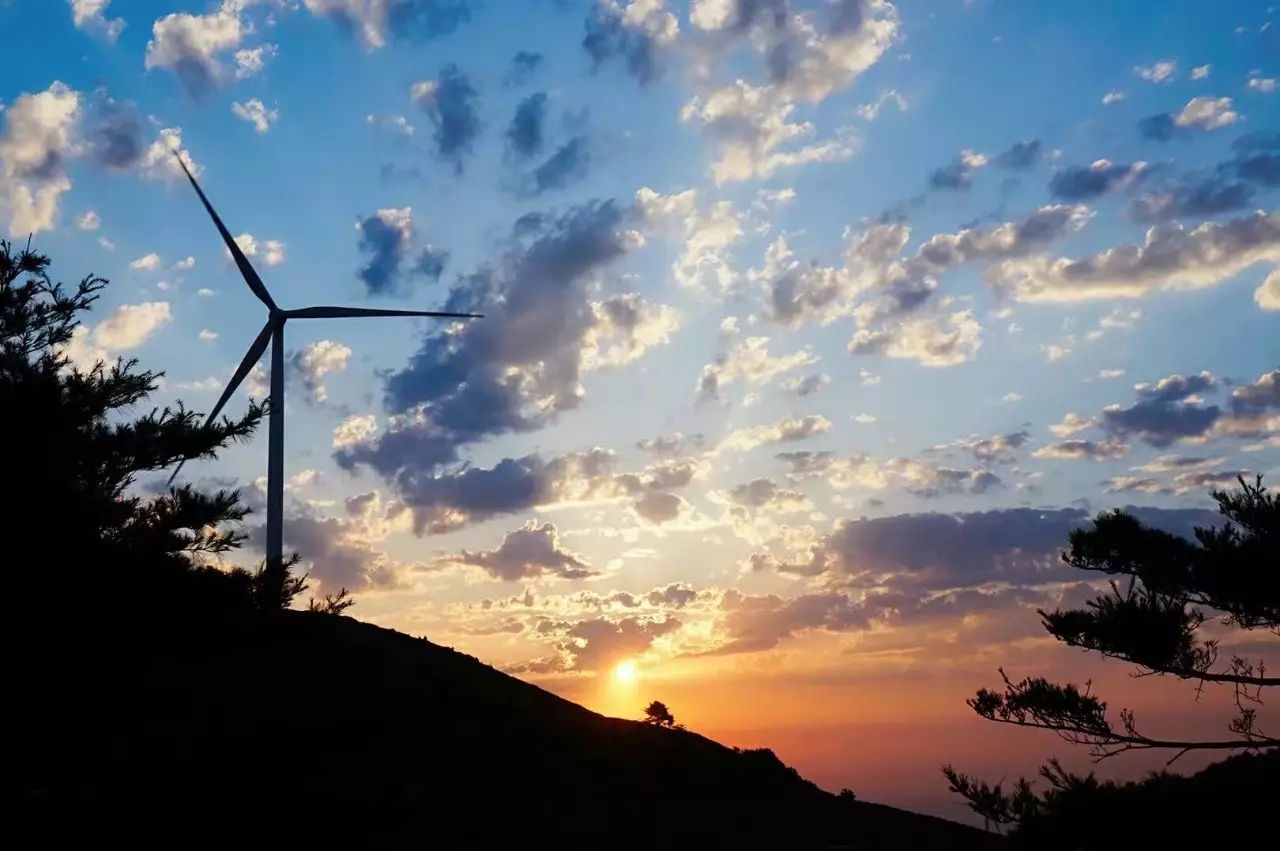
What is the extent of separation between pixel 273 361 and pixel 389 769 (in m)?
26.0

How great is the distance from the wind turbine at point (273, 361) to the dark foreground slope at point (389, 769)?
5771 mm

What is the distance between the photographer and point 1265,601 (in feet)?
118

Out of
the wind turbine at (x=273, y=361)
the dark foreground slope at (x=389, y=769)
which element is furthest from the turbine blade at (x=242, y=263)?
the dark foreground slope at (x=389, y=769)

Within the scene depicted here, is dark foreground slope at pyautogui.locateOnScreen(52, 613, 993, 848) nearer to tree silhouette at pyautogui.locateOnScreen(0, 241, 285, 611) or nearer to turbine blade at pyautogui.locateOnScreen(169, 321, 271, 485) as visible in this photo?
tree silhouette at pyautogui.locateOnScreen(0, 241, 285, 611)

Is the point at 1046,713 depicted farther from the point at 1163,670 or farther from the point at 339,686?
the point at 339,686

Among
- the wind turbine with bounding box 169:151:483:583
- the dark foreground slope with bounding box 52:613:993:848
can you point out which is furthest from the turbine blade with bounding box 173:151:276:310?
the dark foreground slope with bounding box 52:613:993:848

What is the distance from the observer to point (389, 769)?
88.0ft

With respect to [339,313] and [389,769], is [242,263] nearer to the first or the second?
[339,313]

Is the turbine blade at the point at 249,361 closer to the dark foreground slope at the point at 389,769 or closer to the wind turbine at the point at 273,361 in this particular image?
the wind turbine at the point at 273,361

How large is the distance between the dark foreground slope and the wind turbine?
5771 mm

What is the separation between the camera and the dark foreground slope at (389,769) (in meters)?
23.6

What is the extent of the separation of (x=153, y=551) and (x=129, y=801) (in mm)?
12204

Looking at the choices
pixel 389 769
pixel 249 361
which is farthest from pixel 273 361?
pixel 389 769

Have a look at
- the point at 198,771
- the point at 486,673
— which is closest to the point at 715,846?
the point at 198,771
